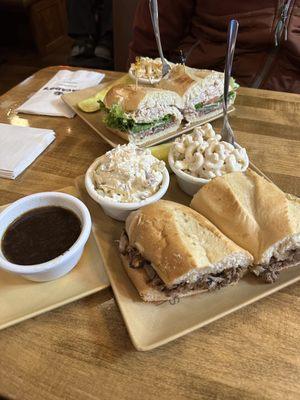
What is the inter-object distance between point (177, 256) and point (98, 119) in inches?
44.5

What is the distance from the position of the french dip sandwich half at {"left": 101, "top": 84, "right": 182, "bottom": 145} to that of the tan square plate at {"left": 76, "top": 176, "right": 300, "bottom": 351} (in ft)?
2.59

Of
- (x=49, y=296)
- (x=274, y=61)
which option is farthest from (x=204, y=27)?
(x=49, y=296)

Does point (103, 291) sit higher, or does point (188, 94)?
point (188, 94)

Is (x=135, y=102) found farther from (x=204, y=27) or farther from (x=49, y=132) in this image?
(x=204, y=27)

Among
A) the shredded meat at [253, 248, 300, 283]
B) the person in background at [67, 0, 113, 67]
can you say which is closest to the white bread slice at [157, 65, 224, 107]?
the shredded meat at [253, 248, 300, 283]

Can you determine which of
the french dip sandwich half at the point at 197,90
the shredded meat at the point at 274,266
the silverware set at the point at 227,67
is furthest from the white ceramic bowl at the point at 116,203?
the french dip sandwich half at the point at 197,90

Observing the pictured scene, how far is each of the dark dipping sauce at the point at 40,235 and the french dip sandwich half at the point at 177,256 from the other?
19 cm

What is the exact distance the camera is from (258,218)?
110cm

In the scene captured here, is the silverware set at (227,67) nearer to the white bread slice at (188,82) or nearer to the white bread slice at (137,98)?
the white bread slice at (188,82)

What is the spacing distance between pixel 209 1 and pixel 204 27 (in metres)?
0.15

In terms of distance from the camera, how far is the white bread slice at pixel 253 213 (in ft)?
3.42

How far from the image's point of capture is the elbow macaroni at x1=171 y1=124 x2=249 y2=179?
4.44 feet

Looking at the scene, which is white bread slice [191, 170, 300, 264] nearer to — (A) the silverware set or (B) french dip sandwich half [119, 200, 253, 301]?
(B) french dip sandwich half [119, 200, 253, 301]

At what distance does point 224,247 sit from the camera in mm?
1005
